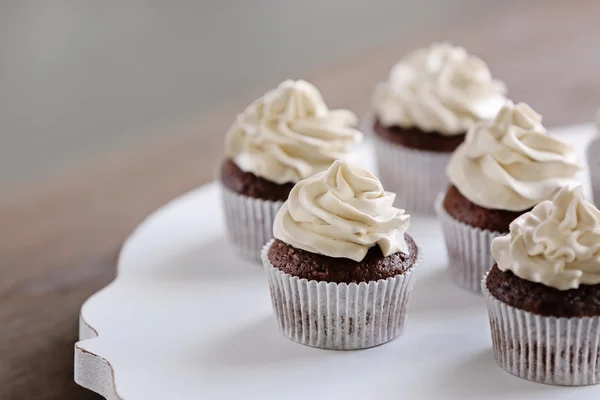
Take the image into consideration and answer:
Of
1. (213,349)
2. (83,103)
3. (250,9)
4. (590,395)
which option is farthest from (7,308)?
(250,9)

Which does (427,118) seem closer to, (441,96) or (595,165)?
(441,96)

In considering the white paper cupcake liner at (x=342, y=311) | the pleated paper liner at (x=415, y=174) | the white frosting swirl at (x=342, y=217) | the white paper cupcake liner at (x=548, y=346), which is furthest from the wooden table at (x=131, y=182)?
the white paper cupcake liner at (x=548, y=346)

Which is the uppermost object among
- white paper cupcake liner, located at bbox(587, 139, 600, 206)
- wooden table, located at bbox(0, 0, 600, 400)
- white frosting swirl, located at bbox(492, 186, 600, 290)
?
white frosting swirl, located at bbox(492, 186, 600, 290)

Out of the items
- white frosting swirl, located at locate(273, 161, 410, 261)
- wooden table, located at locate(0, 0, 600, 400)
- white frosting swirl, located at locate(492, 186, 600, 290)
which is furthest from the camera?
wooden table, located at locate(0, 0, 600, 400)

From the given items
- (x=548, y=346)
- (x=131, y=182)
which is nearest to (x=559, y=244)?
(x=548, y=346)

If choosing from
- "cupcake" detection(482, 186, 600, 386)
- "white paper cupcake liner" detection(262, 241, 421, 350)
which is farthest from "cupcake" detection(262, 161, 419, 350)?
"cupcake" detection(482, 186, 600, 386)

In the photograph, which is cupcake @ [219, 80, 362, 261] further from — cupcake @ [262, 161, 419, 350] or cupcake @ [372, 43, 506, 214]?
cupcake @ [262, 161, 419, 350]
